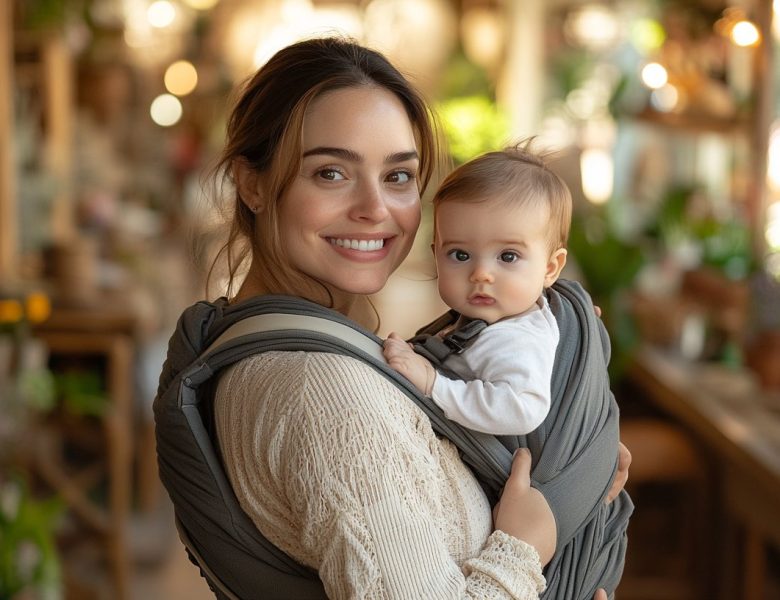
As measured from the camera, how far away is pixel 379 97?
1327 mm

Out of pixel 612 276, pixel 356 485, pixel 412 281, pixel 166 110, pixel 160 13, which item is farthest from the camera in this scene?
pixel 166 110

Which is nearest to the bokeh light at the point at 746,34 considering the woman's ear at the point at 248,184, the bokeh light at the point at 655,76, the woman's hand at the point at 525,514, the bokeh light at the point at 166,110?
the bokeh light at the point at 655,76

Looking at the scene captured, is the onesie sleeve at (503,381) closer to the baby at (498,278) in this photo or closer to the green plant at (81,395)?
the baby at (498,278)

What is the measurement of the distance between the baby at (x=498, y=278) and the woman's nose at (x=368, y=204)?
0.07 m

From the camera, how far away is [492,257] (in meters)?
1.30

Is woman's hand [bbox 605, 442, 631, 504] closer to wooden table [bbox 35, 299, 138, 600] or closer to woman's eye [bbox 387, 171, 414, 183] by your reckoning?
woman's eye [bbox 387, 171, 414, 183]

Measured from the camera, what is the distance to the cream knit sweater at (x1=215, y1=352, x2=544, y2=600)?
110 centimetres

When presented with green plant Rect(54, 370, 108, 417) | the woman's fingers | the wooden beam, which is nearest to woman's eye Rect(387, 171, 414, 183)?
the woman's fingers

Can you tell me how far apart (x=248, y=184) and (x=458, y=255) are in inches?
11.1

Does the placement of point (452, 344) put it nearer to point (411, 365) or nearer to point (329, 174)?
point (411, 365)

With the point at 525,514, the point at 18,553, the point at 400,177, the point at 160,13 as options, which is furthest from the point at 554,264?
the point at 160,13

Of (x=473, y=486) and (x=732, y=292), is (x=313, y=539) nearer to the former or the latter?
(x=473, y=486)

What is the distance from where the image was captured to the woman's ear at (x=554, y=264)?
4.43ft

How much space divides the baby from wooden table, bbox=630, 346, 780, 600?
1.66 m
